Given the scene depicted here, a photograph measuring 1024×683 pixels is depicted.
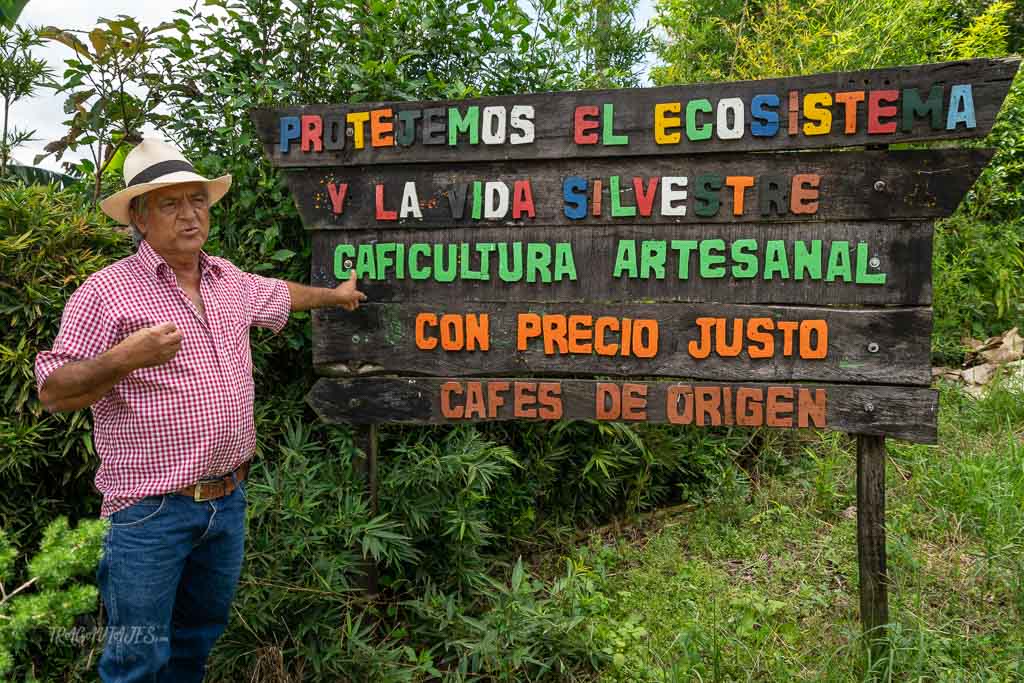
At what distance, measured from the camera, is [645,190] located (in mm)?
3244

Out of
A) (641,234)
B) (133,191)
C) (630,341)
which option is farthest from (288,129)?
(630,341)

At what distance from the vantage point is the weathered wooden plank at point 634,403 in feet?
10.2

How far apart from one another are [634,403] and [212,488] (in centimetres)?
173

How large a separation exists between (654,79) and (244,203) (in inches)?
222

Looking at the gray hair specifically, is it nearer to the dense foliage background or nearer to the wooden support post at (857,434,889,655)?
the dense foliage background

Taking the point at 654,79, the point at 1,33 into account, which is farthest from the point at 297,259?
the point at 654,79

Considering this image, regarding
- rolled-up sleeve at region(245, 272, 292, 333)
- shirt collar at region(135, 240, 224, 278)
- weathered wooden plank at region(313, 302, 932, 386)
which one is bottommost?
weathered wooden plank at region(313, 302, 932, 386)

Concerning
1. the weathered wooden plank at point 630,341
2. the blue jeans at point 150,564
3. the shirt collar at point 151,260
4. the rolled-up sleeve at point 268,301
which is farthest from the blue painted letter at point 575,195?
the blue jeans at point 150,564

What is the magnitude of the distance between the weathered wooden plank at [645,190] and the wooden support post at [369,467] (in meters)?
0.99

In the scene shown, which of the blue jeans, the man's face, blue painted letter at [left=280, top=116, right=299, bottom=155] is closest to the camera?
the blue jeans

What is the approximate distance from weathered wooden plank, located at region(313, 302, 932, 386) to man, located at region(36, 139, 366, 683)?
91 centimetres

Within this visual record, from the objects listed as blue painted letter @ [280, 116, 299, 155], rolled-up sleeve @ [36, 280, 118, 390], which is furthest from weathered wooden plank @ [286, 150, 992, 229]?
rolled-up sleeve @ [36, 280, 118, 390]

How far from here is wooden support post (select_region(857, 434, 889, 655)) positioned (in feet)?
10.6

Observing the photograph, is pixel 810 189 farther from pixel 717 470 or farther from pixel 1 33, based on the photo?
pixel 1 33
